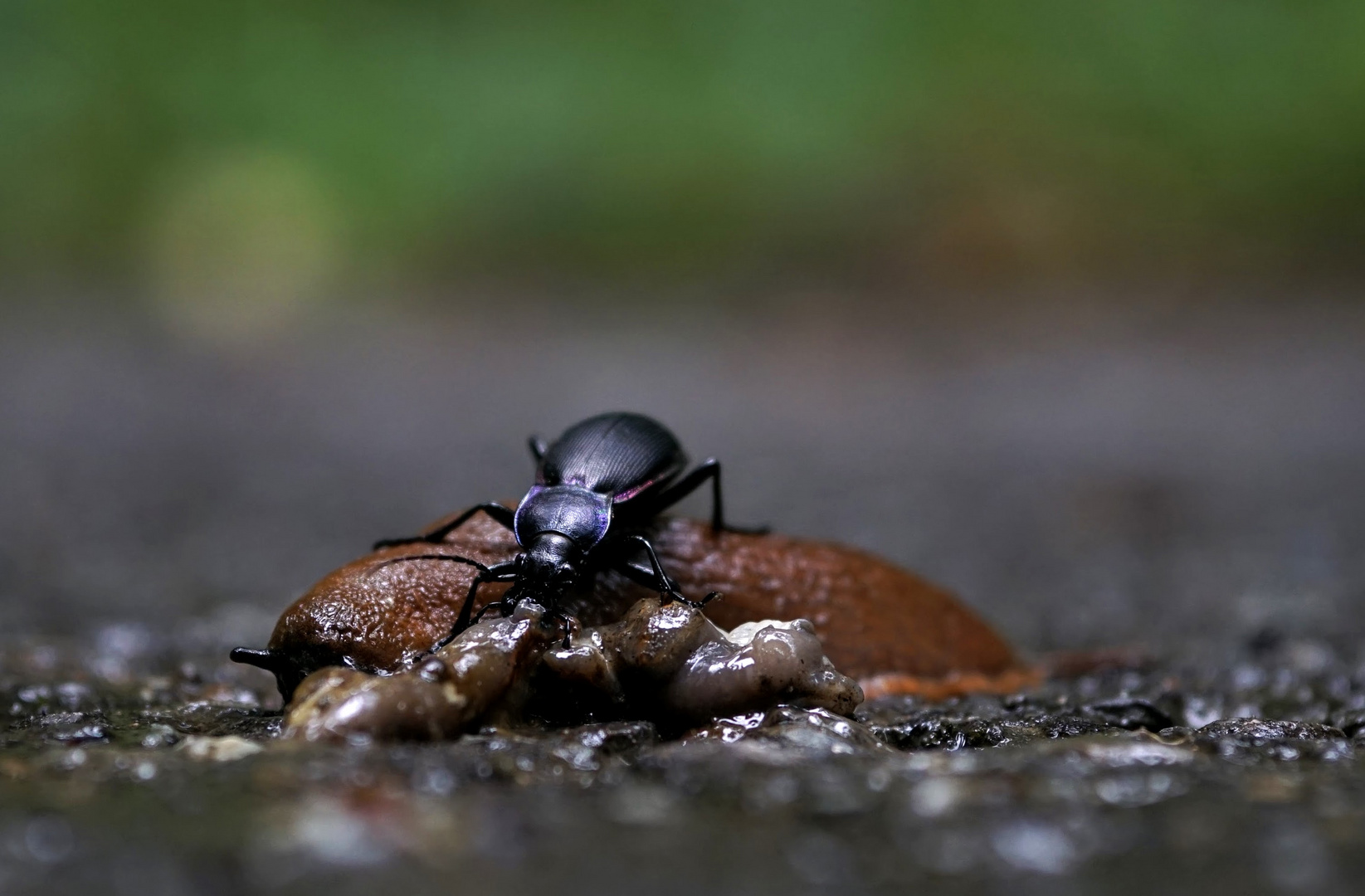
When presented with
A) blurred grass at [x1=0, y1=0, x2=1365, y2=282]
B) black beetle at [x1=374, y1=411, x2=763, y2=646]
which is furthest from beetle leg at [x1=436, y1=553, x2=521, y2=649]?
blurred grass at [x1=0, y1=0, x2=1365, y2=282]

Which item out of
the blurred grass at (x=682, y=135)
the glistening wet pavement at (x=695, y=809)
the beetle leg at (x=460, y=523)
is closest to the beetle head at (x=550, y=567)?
the beetle leg at (x=460, y=523)

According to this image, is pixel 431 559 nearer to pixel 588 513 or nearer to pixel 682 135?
pixel 588 513

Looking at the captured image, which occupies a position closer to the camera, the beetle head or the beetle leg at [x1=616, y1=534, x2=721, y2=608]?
the beetle head

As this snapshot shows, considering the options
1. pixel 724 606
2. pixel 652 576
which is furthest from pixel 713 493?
pixel 652 576

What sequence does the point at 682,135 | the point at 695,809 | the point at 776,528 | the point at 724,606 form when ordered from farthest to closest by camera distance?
the point at 682,135
the point at 776,528
the point at 724,606
the point at 695,809

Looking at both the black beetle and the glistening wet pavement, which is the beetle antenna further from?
the glistening wet pavement

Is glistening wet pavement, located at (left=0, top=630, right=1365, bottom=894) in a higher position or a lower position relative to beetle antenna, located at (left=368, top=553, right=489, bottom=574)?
lower

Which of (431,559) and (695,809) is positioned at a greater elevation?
(431,559)

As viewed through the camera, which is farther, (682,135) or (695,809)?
(682,135)
